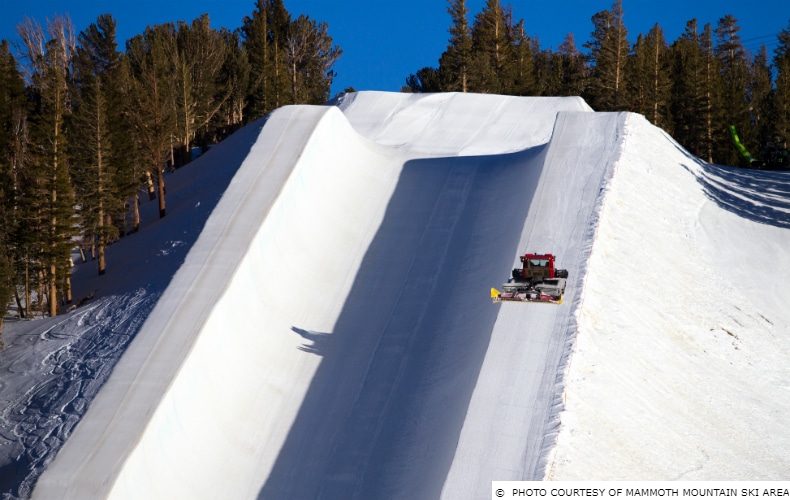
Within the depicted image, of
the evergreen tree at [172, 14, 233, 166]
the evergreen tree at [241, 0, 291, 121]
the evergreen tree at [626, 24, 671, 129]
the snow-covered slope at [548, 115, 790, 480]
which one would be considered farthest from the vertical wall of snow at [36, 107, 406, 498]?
the evergreen tree at [626, 24, 671, 129]

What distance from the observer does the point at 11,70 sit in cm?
4788

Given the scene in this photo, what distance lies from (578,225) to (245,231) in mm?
7975

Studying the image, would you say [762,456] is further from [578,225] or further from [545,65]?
[545,65]

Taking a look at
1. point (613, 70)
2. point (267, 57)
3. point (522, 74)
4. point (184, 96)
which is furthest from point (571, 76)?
point (184, 96)

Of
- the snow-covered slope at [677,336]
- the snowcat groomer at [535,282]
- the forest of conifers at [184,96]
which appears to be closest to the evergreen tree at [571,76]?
the forest of conifers at [184,96]

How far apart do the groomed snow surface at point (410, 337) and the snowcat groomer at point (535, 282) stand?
1.27ft

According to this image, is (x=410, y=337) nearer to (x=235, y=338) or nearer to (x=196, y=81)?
(x=235, y=338)

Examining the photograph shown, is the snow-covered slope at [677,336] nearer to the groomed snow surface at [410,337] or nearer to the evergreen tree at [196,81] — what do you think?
the groomed snow surface at [410,337]

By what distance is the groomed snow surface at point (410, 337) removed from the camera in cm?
1627

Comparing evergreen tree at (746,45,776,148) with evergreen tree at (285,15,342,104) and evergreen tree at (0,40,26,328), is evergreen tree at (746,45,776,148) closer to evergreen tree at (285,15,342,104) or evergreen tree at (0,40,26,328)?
evergreen tree at (285,15,342,104)

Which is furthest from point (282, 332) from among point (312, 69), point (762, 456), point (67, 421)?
point (312, 69)

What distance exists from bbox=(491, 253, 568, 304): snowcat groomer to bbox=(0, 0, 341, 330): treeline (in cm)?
1274

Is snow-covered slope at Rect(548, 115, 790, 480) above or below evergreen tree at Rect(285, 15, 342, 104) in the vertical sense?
below

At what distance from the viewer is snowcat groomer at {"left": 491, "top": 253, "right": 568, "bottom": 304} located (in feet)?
59.4
